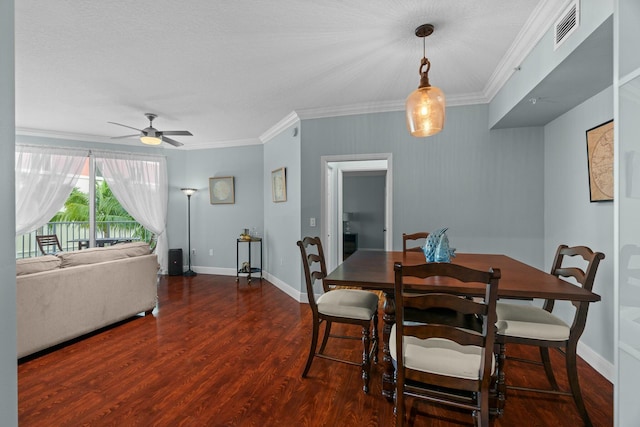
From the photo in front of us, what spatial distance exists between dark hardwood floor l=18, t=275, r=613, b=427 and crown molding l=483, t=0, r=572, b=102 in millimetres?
2464

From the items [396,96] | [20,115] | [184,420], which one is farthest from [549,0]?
Result: [20,115]

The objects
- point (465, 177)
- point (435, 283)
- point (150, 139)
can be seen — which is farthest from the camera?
point (150, 139)

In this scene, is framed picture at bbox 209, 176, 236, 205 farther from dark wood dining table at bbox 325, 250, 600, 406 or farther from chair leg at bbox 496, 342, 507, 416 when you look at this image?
chair leg at bbox 496, 342, 507, 416

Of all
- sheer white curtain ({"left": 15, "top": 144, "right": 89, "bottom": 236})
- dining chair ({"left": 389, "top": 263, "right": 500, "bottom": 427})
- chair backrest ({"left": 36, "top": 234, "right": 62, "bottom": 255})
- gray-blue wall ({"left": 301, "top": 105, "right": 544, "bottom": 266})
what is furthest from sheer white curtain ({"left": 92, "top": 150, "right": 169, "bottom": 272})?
dining chair ({"left": 389, "top": 263, "right": 500, "bottom": 427})

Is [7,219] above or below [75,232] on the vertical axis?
above

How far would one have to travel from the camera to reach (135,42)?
7.54 ft

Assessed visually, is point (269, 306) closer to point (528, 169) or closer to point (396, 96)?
point (396, 96)

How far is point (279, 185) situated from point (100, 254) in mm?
2433

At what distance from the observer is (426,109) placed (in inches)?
71.0

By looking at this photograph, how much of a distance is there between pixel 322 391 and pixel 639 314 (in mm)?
1694

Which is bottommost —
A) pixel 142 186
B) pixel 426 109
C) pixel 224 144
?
pixel 142 186

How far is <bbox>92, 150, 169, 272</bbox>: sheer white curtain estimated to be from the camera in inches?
204

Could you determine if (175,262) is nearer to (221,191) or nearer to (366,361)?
(221,191)

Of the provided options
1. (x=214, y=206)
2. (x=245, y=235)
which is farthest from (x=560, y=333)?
(x=214, y=206)
